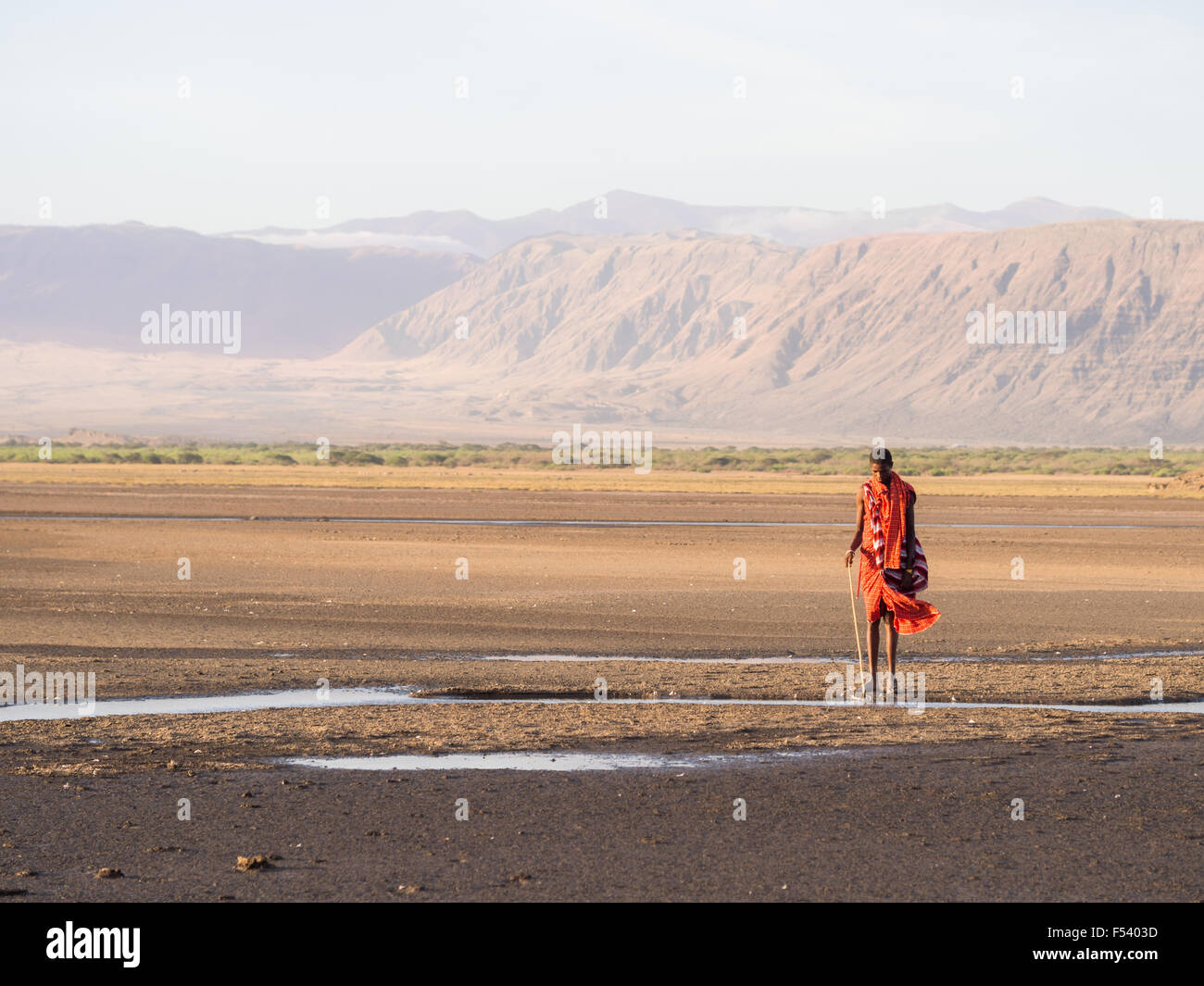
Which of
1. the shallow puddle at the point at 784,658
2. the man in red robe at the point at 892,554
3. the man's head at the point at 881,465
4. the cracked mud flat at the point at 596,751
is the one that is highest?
the man's head at the point at 881,465

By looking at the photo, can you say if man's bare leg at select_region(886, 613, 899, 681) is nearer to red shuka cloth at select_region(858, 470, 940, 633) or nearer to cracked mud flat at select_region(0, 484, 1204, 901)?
red shuka cloth at select_region(858, 470, 940, 633)

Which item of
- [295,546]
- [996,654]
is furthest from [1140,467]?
[996,654]

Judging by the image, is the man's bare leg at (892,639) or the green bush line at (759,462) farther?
the green bush line at (759,462)

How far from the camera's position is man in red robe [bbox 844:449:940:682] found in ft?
43.2

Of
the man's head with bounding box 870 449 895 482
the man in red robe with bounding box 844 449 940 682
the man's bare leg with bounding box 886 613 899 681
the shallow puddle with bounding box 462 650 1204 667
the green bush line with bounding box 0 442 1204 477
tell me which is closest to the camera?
the man's head with bounding box 870 449 895 482

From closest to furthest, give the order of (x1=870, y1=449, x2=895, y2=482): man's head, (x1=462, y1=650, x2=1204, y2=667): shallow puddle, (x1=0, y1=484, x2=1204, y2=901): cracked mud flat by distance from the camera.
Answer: (x1=0, y1=484, x2=1204, y2=901): cracked mud flat, (x1=870, y1=449, x2=895, y2=482): man's head, (x1=462, y1=650, x2=1204, y2=667): shallow puddle

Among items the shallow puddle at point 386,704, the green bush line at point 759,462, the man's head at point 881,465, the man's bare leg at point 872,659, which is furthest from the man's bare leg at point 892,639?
the green bush line at point 759,462

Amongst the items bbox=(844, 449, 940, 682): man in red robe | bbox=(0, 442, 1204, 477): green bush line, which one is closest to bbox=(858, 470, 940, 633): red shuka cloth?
bbox=(844, 449, 940, 682): man in red robe

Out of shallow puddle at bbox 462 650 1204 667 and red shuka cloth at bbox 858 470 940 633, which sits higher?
red shuka cloth at bbox 858 470 940 633

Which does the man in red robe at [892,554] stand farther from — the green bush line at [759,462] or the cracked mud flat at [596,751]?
the green bush line at [759,462]

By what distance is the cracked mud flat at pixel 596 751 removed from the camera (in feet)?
25.3

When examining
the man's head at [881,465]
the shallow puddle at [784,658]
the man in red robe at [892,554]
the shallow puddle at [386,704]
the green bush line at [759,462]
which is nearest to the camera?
the shallow puddle at [386,704]

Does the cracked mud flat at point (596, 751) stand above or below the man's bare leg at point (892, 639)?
below

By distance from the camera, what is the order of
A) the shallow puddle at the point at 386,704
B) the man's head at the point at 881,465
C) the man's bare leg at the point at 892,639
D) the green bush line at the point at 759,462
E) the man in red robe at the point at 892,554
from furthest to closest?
the green bush line at the point at 759,462
the man's bare leg at the point at 892,639
the man in red robe at the point at 892,554
the man's head at the point at 881,465
the shallow puddle at the point at 386,704
